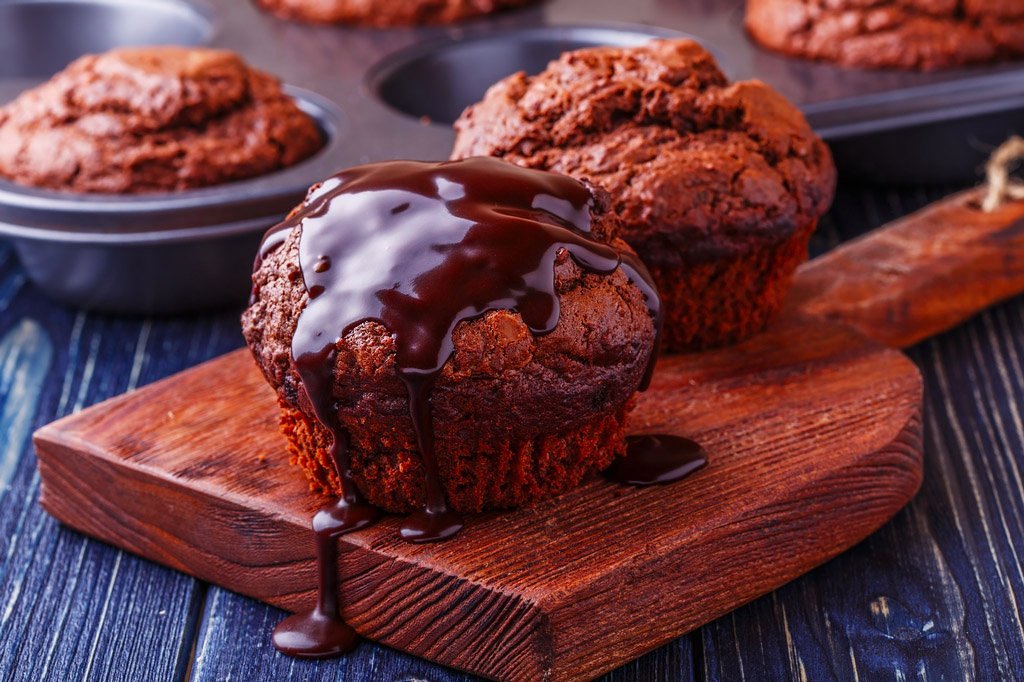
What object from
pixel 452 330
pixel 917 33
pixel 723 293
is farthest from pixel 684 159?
pixel 917 33

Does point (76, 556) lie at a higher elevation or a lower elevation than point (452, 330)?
lower

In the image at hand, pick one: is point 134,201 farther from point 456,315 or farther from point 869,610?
point 869,610

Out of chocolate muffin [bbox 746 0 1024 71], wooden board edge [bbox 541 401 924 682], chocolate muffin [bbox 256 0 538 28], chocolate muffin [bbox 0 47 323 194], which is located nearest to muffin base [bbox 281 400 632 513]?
wooden board edge [bbox 541 401 924 682]

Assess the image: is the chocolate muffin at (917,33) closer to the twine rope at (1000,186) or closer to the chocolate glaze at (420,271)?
the twine rope at (1000,186)

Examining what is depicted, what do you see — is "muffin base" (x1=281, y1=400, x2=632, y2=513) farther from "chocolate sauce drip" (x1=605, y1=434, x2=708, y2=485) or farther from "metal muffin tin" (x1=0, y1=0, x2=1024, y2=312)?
"metal muffin tin" (x1=0, y1=0, x2=1024, y2=312)

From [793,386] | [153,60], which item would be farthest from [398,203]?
[153,60]

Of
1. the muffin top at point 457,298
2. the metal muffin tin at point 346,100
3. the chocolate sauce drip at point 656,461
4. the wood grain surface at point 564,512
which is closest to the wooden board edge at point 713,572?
the wood grain surface at point 564,512

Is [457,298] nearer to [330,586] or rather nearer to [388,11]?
[330,586]
